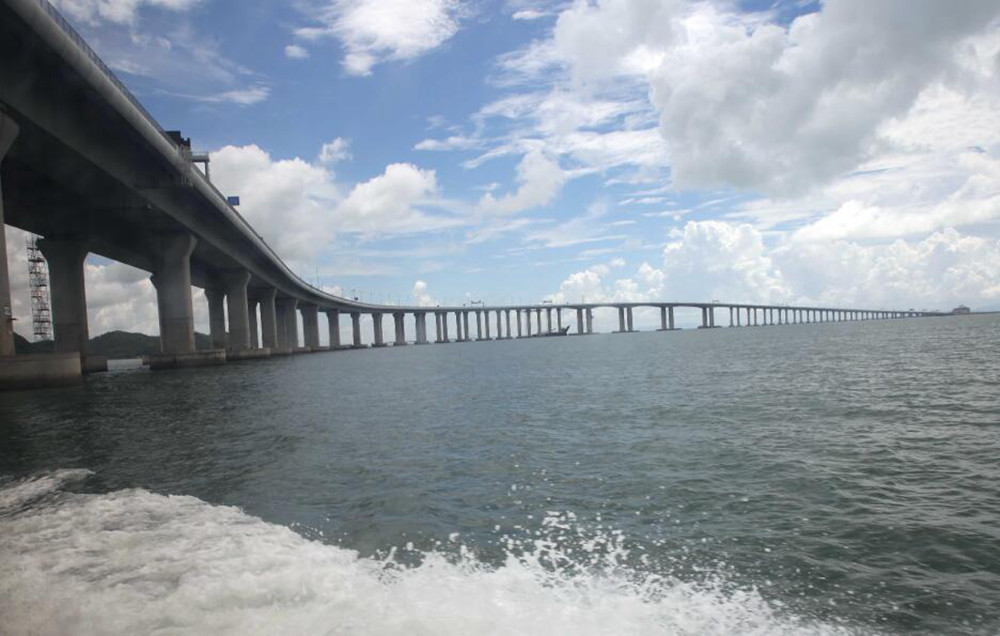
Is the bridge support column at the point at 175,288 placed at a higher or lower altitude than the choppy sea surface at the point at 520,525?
higher

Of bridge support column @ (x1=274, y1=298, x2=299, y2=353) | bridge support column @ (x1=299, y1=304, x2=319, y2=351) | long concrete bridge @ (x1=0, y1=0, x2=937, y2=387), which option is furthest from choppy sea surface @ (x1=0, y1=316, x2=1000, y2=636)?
bridge support column @ (x1=299, y1=304, x2=319, y2=351)

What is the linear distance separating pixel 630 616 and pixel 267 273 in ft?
336

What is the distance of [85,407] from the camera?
30.7 metres

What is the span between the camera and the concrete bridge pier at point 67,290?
60716mm

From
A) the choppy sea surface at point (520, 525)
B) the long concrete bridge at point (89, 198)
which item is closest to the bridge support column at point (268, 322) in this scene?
the long concrete bridge at point (89, 198)

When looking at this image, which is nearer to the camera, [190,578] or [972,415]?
[190,578]

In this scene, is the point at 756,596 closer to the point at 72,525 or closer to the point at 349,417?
the point at 72,525

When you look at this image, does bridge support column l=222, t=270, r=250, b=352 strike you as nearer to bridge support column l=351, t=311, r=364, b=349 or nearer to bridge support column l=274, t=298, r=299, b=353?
bridge support column l=274, t=298, r=299, b=353

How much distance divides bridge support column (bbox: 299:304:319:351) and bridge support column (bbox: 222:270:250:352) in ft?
211

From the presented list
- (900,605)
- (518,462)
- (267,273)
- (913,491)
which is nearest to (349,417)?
(518,462)

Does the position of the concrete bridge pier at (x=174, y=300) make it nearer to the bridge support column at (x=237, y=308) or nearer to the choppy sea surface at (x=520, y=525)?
the bridge support column at (x=237, y=308)

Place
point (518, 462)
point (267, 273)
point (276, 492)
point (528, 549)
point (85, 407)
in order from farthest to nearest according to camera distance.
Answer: point (267, 273), point (85, 407), point (518, 462), point (276, 492), point (528, 549)

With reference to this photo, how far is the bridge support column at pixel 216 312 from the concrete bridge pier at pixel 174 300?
3946cm

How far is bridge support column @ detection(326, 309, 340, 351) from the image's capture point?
18025 cm
